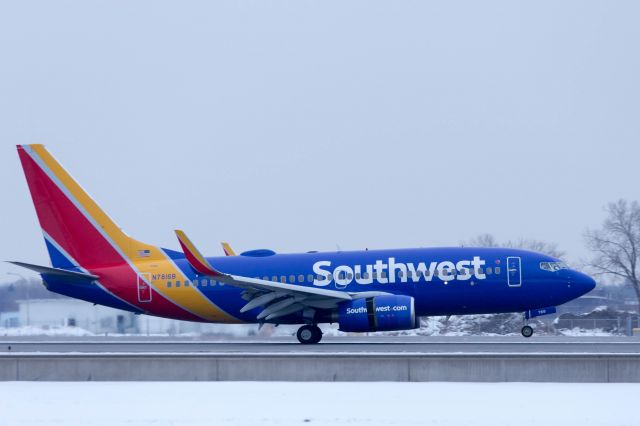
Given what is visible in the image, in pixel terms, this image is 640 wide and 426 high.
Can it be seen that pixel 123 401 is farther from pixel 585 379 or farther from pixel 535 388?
pixel 585 379

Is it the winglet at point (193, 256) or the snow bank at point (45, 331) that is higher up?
the winglet at point (193, 256)

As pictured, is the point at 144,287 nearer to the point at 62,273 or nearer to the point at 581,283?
the point at 62,273

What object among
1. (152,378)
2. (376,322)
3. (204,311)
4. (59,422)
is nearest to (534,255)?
(376,322)

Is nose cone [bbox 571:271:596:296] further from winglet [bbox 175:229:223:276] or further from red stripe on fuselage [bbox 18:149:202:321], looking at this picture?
red stripe on fuselage [bbox 18:149:202:321]

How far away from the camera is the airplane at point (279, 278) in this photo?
33.1m

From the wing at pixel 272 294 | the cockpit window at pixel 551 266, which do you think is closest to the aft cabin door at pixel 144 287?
the wing at pixel 272 294

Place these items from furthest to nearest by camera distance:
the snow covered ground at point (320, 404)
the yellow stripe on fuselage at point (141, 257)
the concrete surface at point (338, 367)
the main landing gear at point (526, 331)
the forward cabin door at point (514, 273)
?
the main landing gear at point (526, 331)
the yellow stripe on fuselage at point (141, 257)
the forward cabin door at point (514, 273)
the concrete surface at point (338, 367)
the snow covered ground at point (320, 404)

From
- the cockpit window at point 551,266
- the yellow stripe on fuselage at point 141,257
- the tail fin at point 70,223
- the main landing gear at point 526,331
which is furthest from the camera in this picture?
the tail fin at point 70,223

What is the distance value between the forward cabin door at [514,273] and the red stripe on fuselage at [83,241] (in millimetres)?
11217

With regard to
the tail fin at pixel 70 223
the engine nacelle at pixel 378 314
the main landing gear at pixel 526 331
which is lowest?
the main landing gear at pixel 526 331

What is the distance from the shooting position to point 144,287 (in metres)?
35.8

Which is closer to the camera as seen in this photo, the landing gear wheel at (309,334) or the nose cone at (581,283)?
the landing gear wheel at (309,334)

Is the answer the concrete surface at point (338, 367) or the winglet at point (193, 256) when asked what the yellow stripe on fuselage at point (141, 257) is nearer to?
the winglet at point (193, 256)

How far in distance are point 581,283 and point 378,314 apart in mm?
7475
